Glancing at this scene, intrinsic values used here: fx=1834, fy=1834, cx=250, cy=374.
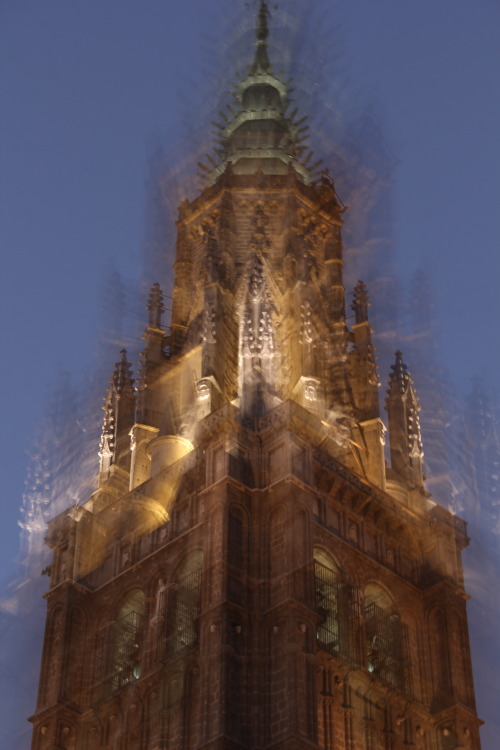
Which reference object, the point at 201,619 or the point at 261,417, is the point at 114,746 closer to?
the point at 201,619

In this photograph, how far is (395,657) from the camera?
67.2 m

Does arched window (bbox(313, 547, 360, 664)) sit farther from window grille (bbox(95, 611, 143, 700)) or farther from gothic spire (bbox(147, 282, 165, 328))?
gothic spire (bbox(147, 282, 165, 328))

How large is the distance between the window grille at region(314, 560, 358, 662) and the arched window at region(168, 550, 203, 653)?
13.8 ft

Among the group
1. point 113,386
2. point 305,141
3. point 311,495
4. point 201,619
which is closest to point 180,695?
point 201,619

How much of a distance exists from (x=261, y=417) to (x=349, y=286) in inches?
770

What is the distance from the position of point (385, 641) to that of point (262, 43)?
122 ft

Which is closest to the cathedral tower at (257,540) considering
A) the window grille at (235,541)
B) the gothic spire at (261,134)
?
the window grille at (235,541)

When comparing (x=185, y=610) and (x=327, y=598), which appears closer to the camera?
(x=185, y=610)

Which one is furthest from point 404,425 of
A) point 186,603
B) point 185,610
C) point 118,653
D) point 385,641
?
point 118,653

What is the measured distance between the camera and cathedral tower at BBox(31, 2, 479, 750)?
61.8m

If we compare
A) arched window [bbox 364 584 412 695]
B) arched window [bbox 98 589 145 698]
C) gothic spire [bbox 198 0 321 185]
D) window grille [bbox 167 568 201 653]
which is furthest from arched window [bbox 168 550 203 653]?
gothic spire [bbox 198 0 321 185]

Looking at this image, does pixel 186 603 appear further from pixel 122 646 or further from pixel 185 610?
pixel 122 646

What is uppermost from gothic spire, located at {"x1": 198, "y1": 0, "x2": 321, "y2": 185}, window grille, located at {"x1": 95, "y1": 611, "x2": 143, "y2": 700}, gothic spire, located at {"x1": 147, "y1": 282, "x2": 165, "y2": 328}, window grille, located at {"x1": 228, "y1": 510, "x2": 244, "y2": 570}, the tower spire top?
the tower spire top

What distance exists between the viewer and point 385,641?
67.2m
